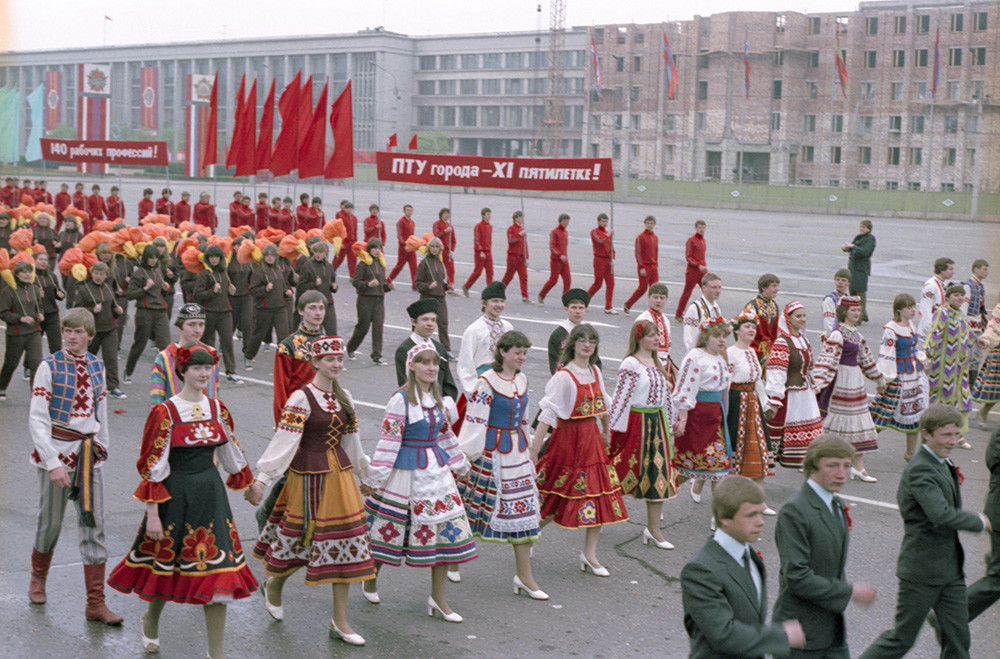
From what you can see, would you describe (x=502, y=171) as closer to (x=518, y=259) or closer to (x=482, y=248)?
(x=518, y=259)

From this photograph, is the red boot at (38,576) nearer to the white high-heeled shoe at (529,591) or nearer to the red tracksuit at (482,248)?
the white high-heeled shoe at (529,591)

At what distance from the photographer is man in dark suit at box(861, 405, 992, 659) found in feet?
17.4

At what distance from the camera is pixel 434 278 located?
15898 millimetres

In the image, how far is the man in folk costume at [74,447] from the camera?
20.5 feet

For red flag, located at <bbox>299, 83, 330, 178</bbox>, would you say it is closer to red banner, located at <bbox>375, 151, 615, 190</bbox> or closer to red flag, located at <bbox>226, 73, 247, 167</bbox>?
red banner, located at <bbox>375, 151, 615, 190</bbox>

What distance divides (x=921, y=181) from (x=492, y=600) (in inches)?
2465

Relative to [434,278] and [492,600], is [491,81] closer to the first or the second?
[434,278]

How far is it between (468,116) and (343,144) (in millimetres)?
81240

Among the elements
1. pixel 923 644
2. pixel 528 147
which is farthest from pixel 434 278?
pixel 528 147

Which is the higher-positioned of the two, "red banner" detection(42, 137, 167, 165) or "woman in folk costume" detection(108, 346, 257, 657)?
"red banner" detection(42, 137, 167, 165)

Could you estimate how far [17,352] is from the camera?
12.1 meters

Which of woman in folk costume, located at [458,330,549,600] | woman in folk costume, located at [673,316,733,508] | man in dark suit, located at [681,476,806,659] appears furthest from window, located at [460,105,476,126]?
man in dark suit, located at [681,476,806,659]

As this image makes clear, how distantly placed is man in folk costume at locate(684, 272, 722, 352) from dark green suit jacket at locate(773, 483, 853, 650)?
5660mm

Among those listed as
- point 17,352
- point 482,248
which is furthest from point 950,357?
point 482,248
